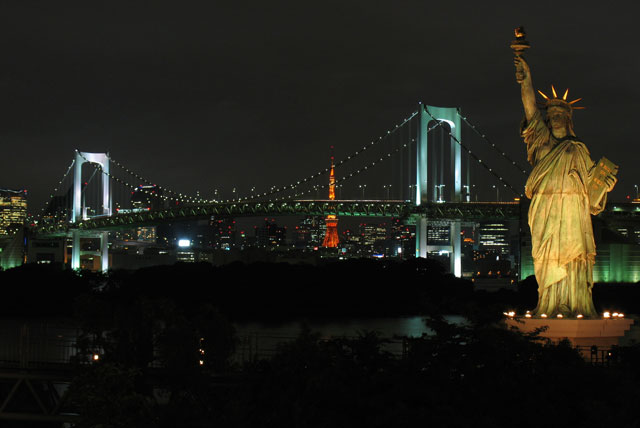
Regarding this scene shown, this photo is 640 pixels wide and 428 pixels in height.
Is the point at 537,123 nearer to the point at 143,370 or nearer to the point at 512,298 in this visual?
the point at 143,370

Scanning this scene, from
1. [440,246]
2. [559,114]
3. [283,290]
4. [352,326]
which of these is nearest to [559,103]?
[559,114]

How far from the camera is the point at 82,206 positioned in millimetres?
60281

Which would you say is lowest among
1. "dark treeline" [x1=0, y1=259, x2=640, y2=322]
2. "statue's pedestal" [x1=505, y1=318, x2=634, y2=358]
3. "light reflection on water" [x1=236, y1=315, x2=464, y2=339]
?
"light reflection on water" [x1=236, y1=315, x2=464, y2=339]

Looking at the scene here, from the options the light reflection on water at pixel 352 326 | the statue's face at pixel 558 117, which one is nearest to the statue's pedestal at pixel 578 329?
the statue's face at pixel 558 117

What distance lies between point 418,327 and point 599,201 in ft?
56.5

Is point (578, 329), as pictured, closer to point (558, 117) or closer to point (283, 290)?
point (558, 117)

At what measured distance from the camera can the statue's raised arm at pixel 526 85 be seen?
446 inches

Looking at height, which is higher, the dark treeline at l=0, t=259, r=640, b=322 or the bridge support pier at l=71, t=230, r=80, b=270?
the bridge support pier at l=71, t=230, r=80, b=270

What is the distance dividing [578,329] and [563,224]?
1206 mm

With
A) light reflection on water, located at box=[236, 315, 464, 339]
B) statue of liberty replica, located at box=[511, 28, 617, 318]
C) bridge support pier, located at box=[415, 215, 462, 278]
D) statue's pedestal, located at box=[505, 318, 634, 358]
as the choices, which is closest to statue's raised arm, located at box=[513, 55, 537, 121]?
statue of liberty replica, located at box=[511, 28, 617, 318]

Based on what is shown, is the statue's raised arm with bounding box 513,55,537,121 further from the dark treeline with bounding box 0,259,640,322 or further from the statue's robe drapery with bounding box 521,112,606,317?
the dark treeline with bounding box 0,259,640,322

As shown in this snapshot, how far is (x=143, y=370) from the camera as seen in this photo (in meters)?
10.5

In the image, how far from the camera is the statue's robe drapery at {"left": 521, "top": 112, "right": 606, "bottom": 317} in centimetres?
1103

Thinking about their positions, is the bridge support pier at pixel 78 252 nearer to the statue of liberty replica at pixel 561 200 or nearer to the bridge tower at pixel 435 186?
the bridge tower at pixel 435 186
